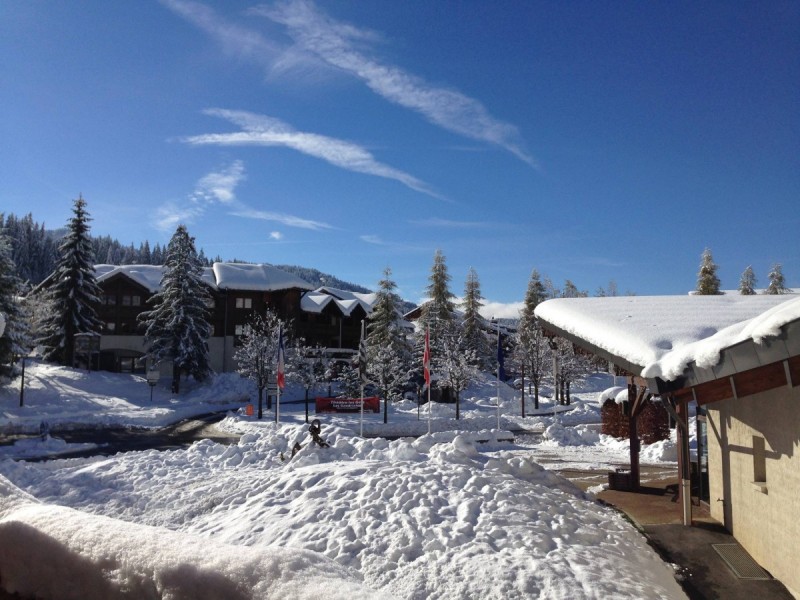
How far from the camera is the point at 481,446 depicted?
2408cm

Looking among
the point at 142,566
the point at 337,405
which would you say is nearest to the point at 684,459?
the point at 142,566

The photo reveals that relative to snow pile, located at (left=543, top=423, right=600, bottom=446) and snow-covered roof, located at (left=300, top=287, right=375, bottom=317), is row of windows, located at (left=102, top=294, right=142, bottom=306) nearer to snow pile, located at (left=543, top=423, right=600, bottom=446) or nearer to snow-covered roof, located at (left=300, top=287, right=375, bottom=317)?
snow-covered roof, located at (left=300, top=287, right=375, bottom=317)

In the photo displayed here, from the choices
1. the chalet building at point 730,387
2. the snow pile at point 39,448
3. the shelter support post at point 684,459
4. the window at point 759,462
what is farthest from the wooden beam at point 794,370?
the snow pile at point 39,448

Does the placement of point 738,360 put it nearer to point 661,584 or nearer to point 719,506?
point 661,584

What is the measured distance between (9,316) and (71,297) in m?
9.33

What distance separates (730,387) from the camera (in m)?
9.41

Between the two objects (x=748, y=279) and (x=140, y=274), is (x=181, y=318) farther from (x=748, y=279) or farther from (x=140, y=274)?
(x=748, y=279)

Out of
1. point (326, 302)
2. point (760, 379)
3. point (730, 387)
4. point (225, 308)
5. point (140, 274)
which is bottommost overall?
point (730, 387)

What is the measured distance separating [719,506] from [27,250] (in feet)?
456

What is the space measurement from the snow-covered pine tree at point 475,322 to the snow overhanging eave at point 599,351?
4263cm

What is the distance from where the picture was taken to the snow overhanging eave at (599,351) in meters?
10.2

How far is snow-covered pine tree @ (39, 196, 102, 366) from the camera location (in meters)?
45.1

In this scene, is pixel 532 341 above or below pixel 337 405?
above

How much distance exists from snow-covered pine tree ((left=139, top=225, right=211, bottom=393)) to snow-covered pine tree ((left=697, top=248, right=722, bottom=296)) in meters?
46.2
